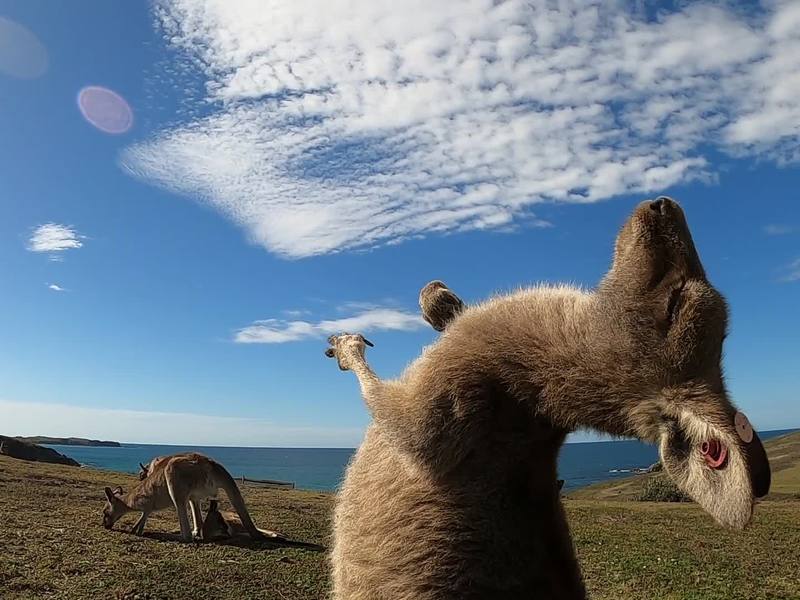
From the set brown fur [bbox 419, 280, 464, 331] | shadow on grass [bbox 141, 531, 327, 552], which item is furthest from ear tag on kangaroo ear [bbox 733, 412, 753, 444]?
shadow on grass [bbox 141, 531, 327, 552]

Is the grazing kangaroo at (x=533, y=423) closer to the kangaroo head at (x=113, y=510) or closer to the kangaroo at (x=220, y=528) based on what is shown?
the kangaroo at (x=220, y=528)

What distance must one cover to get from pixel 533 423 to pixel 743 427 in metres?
0.78

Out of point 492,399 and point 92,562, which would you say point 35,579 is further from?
point 492,399

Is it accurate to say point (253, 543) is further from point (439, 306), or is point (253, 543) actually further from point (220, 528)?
point (439, 306)

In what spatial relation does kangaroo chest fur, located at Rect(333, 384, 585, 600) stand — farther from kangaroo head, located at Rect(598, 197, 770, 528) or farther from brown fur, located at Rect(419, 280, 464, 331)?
brown fur, located at Rect(419, 280, 464, 331)

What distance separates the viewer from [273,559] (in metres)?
13.0

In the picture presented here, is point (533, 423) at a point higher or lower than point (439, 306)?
lower

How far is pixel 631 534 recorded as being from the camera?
1678 centimetres

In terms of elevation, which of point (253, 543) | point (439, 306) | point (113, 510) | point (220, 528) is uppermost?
point (439, 306)

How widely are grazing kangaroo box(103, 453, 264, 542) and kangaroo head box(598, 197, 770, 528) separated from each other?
1413cm

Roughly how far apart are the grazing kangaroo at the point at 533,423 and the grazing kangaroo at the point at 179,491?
13206mm

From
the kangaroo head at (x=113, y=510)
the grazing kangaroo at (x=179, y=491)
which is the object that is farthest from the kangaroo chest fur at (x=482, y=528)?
the kangaroo head at (x=113, y=510)

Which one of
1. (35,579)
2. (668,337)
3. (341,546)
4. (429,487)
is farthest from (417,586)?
(35,579)

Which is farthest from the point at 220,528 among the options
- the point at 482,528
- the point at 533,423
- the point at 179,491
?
the point at 533,423
